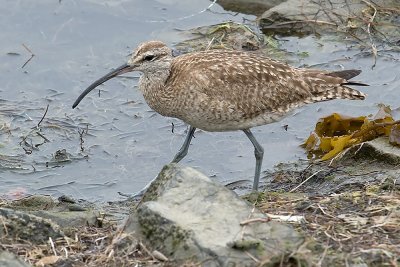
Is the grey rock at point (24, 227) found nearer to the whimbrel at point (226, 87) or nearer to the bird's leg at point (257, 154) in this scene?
the whimbrel at point (226, 87)

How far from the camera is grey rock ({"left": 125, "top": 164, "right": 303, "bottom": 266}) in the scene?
20.7 ft

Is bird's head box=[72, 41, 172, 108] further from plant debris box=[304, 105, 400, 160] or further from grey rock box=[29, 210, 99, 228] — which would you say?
grey rock box=[29, 210, 99, 228]

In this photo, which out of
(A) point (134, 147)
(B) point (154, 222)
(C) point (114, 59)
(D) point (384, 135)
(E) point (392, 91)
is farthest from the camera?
(C) point (114, 59)

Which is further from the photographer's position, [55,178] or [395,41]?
[395,41]

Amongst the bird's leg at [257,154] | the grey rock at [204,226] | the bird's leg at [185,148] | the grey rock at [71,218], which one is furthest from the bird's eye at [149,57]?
the grey rock at [204,226]

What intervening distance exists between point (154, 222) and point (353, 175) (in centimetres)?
312

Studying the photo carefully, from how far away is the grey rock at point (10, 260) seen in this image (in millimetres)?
6074

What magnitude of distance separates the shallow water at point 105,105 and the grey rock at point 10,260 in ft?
12.3

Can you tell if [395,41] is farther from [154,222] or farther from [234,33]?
[154,222]

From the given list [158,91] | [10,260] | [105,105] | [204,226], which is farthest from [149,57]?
[10,260]

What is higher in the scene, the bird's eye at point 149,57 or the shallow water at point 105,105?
the bird's eye at point 149,57

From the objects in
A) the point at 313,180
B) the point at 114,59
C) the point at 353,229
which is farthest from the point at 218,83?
the point at 114,59

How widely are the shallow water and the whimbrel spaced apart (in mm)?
1056

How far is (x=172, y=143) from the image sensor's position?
1103 cm
